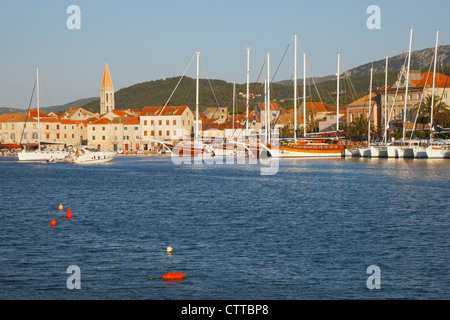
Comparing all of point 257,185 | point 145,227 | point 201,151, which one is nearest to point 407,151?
point 201,151

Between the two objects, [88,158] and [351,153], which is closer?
[88,158]

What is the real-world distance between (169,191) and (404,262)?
29761 mm

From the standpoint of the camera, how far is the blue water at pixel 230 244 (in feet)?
58.3

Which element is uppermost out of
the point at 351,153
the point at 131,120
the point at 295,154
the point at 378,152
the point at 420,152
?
the point at 131,120

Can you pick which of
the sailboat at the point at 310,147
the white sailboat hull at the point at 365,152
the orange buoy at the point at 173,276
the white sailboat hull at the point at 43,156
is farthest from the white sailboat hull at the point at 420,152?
the orange buoy at the point at 173,276

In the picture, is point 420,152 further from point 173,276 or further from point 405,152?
point 173,276

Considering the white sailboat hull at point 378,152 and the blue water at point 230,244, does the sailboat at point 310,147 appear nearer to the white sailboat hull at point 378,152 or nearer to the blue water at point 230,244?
the white sailboat hull at point 378,152

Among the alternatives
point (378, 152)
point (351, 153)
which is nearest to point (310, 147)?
point (351, 153)

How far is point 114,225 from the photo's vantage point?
2939 centimetres

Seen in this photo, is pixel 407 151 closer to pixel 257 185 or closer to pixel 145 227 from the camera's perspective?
pixel 257 185

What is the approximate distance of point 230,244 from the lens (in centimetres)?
2402

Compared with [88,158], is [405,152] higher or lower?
higher

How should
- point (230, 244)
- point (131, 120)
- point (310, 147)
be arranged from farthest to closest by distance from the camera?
point (131, 120) → point (310, 147) → point (230, 244)
